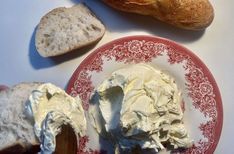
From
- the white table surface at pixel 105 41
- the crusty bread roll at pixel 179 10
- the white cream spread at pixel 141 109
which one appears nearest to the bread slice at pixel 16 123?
the white table surface at pixel 105 41

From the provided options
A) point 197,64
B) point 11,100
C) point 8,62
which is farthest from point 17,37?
point 197,64

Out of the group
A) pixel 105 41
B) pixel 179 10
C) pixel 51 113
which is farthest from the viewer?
pixel 105 41

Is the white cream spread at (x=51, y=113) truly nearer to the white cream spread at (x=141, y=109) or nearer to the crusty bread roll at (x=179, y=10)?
the white cream spread at (x=141, y=109)

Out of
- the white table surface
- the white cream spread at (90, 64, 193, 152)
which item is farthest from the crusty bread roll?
the white cream spread at (90, 64, 193, 152)

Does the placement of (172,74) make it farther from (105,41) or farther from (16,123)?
(16,123)

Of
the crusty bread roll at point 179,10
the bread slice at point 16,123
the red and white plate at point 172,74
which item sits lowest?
the bread slice at point 16,123

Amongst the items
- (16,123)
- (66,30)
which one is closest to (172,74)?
(66,30)
